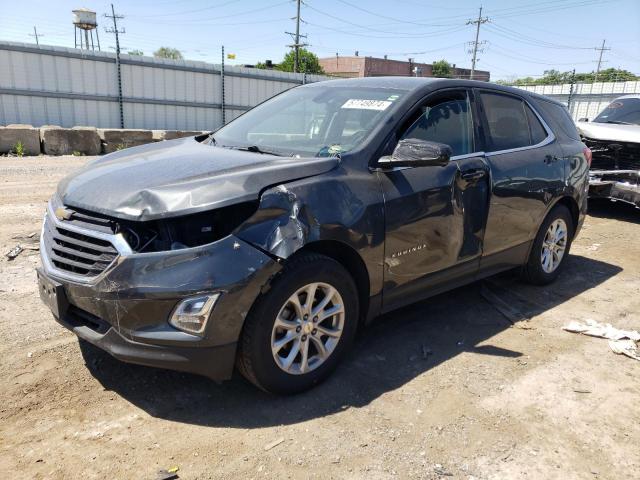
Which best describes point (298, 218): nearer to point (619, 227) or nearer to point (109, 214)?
point (109, 214)

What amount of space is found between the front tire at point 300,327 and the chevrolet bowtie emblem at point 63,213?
118 cm

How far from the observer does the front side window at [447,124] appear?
11.9 feet

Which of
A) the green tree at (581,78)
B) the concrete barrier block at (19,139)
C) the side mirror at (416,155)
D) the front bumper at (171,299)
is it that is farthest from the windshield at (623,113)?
the green tree at (581,78)

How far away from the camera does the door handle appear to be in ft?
12.4

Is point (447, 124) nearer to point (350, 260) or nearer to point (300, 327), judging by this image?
point (350, 260)

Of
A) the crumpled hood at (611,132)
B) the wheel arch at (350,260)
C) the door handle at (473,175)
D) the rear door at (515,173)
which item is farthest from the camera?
the crumpled hood at (611,132)

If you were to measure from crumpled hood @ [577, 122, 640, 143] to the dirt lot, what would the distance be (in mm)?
5643

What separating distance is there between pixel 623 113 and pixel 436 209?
769 cm

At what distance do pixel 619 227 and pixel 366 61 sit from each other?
260 feet

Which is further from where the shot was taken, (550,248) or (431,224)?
(550,248)

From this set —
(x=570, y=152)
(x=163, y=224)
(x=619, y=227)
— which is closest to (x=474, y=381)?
(x=163, y=224)

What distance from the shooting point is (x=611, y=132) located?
8.64 m

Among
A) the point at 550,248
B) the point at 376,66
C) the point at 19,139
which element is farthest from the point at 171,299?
the point at 376,66

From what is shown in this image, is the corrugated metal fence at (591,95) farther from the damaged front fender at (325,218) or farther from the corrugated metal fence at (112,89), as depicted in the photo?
the damaged front fender at (325,218)
